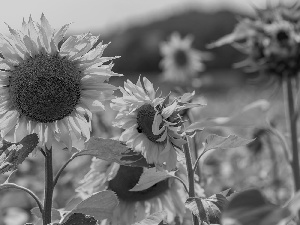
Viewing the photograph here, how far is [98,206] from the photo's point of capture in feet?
3.75

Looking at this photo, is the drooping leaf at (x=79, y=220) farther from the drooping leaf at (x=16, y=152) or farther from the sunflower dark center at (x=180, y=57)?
the sunflower dark center at (x=180, y=57)

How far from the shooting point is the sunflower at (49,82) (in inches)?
47.1

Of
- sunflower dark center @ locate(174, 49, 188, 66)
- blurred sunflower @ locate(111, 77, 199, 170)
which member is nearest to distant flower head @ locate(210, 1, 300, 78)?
blurred sunflower @ locate(111, 77, 199, 170)

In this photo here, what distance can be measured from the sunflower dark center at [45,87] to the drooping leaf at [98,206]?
0.58 feet

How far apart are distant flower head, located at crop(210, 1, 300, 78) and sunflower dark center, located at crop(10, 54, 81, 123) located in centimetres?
90

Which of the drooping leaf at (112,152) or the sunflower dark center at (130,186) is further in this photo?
the sunflower dark center at (130,186)

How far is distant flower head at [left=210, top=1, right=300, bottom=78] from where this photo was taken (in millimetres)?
2014

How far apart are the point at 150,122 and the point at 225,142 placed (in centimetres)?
15

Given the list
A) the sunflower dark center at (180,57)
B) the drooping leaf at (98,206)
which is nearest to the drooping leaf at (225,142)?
the drooping leaf at (98,206)

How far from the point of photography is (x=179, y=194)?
1557 mm

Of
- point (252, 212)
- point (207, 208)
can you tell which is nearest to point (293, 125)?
point (207, 208)

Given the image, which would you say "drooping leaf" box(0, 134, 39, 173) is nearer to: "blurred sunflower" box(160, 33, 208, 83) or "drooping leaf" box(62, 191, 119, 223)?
"drooping leaf" box(62, 191, 119, 223)

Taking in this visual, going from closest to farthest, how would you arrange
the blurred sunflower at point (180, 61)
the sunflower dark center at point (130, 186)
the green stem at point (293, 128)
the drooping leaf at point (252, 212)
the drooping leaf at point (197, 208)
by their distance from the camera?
1. the drooping leaf at point (252, 212)
2. the drooping leaf at point (197, 208)
3. the sunflower dark center at point (130, 186)
4. the green stem at point (293, 128)
5. the blurred sunflower at point (180, 61)

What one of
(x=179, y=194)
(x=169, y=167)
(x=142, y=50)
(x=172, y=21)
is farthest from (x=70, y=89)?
(x=172, y=21)
